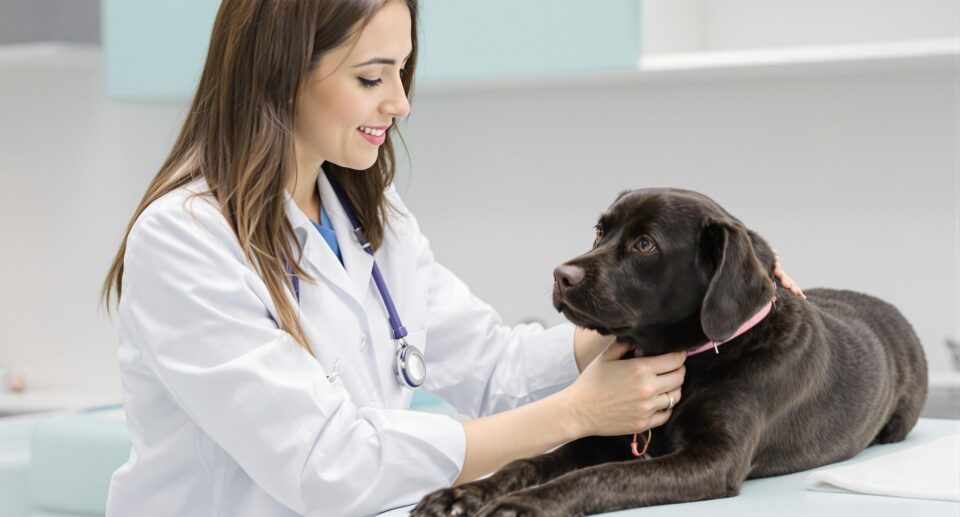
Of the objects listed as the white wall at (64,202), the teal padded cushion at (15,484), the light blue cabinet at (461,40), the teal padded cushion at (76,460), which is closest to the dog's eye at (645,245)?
the light blue cabinet at (461,40)

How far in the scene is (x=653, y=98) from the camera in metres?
2.32

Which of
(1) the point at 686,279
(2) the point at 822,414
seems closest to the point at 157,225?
(1) the point at 686,279

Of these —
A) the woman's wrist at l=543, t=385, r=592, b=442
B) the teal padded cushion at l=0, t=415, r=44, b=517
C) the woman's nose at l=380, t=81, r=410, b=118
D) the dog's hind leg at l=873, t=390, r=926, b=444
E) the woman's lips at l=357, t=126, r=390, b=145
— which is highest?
the woman's nose at l=380, t=81, r=410, b=118

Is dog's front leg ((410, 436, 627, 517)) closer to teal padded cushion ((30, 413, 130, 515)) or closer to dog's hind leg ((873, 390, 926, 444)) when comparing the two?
dog's hind leg ((873, 390, 926, 444))

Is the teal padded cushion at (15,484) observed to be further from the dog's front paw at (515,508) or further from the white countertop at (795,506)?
the dog's front paw at (515,508)

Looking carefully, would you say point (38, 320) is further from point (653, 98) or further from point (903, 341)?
point (903, 341)

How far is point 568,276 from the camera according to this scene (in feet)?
3.52

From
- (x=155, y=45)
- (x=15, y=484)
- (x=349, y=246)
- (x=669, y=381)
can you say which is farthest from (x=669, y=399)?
(x=155, y=45)

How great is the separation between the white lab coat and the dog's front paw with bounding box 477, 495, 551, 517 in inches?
6.6

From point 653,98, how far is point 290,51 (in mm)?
1264

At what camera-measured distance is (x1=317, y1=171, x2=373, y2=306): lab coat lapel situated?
4.34 feet

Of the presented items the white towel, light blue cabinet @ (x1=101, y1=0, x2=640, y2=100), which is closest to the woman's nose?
the white towel

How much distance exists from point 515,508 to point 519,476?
0.51 ft

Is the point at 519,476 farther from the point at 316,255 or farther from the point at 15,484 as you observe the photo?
the point at 15,484
